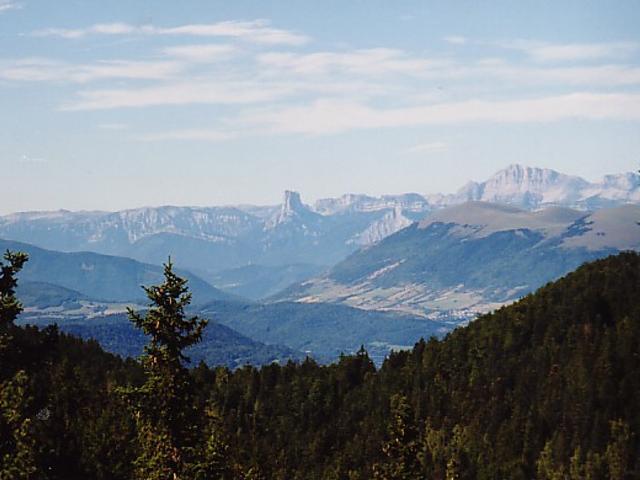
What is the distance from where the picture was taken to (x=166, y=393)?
40.6 metres

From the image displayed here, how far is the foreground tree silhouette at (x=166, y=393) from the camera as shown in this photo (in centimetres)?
4050

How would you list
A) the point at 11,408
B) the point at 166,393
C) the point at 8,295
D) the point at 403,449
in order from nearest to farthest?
1. the point at 11,408
2. the point at 8,295
3. the point at 166,393
4. the point at 403,449

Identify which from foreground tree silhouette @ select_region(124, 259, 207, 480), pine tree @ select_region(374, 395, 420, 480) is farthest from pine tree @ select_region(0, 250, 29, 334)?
pine tree @ select_region(374, 395, 420, 480)

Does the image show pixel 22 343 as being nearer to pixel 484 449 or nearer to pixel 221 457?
pixel 221 457

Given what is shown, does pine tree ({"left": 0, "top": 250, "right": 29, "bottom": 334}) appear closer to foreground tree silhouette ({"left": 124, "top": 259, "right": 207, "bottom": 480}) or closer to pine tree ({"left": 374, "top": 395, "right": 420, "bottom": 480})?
foreground tree silhouette ({"left": 124, "top": 259, "right": 207, "bottom": 480})

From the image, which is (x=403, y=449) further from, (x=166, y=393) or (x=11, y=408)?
(x=11, y=408)

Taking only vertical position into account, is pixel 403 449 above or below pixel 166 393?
below

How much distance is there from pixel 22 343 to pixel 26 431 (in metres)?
3.79

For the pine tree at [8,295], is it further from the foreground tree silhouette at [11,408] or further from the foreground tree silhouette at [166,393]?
the foreground tree silhouette at [166,393]

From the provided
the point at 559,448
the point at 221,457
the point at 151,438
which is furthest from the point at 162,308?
the point at 559,448

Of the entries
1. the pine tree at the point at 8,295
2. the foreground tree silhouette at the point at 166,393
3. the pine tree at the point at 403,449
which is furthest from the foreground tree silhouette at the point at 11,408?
the pine tree at the point at 403,449

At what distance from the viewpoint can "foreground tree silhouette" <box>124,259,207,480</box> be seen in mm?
40500

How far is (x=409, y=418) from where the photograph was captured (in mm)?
60938

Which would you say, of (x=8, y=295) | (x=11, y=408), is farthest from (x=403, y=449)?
(x=8, y=295)
